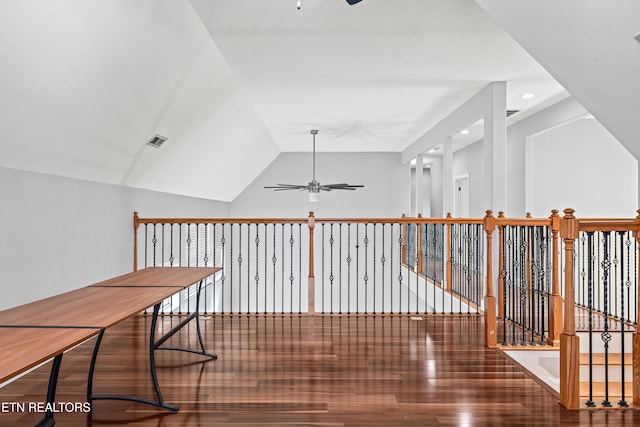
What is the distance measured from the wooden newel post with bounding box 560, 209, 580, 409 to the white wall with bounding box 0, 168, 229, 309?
375 centimetres

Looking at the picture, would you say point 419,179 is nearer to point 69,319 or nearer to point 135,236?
point 135,236

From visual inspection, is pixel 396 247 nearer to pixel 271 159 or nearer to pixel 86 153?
pixel 271 159

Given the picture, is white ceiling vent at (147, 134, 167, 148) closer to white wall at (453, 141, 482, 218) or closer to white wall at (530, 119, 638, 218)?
white wall at (530, 119, 638, 218)

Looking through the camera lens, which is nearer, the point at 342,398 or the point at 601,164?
the point at 342,398

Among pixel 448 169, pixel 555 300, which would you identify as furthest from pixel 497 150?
pixel 555 300

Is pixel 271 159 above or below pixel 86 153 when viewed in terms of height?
above

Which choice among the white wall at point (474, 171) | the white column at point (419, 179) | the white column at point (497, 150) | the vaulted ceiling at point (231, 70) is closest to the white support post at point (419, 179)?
the white column at point (419, 179)

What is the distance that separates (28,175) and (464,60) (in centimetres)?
410

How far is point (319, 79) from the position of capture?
207 inches

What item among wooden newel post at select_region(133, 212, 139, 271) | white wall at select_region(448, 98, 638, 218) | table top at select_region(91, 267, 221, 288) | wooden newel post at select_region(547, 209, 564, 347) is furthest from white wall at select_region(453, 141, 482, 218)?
table top at select_region(91, 267, 221, 288)

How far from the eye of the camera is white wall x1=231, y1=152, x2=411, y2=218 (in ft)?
35.5

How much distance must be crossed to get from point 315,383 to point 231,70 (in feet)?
11.2

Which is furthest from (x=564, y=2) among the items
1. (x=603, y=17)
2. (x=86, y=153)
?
(x=86, y=153)

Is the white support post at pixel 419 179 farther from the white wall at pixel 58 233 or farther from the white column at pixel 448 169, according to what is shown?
the white wall at pixel 58 233
